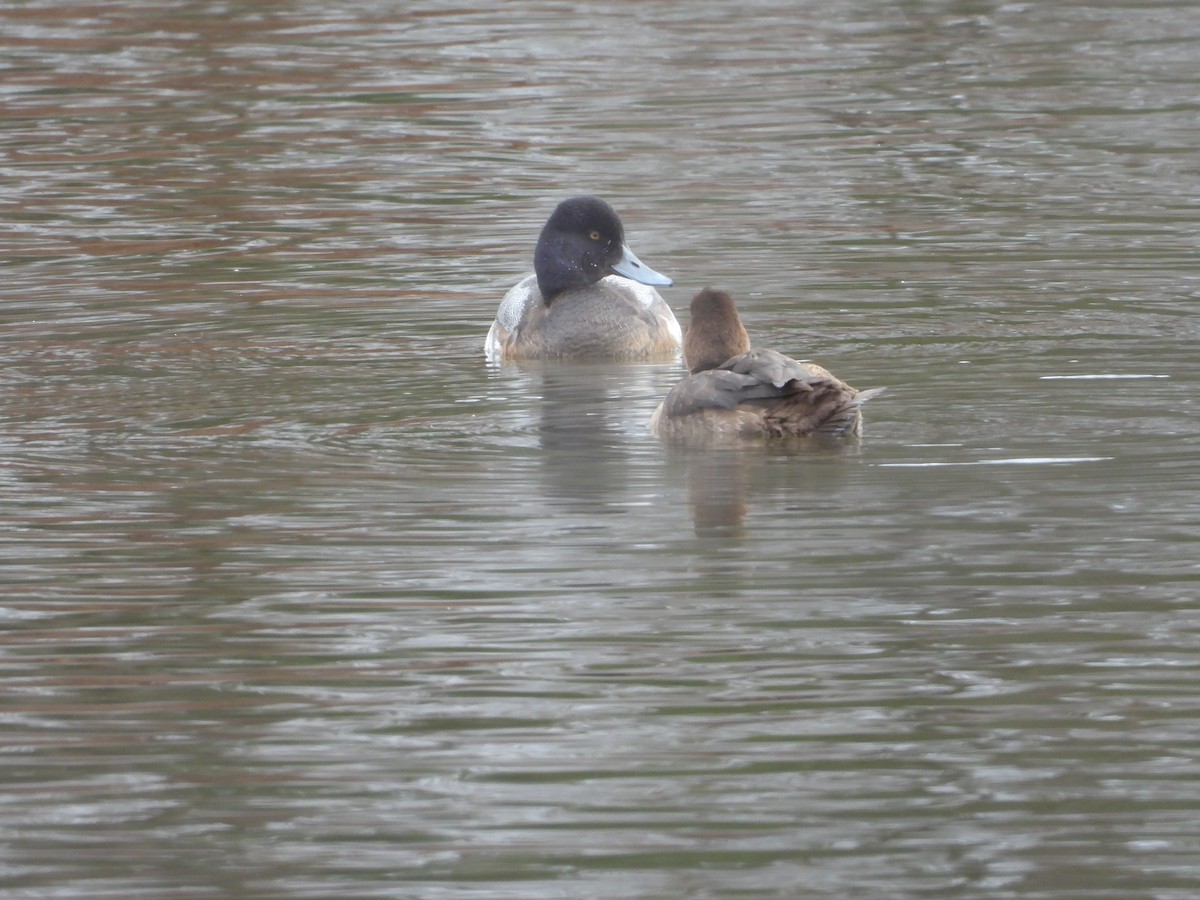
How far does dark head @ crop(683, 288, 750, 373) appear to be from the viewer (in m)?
10.4

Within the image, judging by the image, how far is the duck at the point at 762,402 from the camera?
9562 millimetres

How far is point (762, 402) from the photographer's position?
31.9ft

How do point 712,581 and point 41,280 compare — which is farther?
point 41,280

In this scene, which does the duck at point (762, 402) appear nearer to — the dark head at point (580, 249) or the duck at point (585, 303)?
the duck at point (585, 303)

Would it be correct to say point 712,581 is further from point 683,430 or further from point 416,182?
point 416,182

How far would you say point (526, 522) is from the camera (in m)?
8.58

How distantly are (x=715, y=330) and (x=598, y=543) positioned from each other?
7.88 feet

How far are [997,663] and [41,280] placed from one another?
9.55 metres

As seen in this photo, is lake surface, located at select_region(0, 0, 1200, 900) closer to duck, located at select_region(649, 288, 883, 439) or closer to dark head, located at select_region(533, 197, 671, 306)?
duck, located at select_region(649, 288, 883, 439)

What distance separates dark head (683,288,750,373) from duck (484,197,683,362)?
2.50 m

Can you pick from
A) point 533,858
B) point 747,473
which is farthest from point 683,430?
point 533,858

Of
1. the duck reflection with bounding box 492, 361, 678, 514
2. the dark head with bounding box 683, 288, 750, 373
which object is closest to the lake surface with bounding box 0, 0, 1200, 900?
the duck reflection with bounding box 492, 361, 678, 514

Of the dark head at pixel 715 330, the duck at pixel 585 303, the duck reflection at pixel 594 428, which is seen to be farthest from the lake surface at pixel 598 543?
the dark head at pixel 715 330

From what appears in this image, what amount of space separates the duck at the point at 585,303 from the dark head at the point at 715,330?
2496mm
